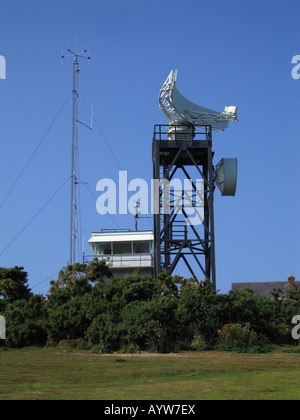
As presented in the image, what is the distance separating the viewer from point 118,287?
32.2 m

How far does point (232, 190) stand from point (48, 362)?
65.6 ft

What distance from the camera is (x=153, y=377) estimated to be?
1798 cm

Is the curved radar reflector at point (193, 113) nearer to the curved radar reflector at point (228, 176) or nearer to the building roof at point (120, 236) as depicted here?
the curved radar reflector at point (228, 176)

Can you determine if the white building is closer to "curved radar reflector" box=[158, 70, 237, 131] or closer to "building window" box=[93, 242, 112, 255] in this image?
"building window" box=[93, 242, 112, 255]

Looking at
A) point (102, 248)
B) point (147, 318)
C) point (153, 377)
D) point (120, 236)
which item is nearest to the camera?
point (153, 377)

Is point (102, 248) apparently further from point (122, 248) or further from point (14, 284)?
point (14, 284)

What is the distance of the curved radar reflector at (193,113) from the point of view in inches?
1566

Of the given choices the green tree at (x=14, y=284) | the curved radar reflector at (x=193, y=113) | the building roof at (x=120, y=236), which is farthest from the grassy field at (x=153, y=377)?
the building roof at (x=120, y=236)

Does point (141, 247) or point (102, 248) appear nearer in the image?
point (102, 248)

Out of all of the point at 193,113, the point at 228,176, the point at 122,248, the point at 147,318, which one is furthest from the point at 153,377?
the point at 122,248

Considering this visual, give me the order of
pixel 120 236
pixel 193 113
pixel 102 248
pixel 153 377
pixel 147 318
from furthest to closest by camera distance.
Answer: pixel 120 236 < pixel 102 248 < pixel 193 113 < pixel 147 318 < pixel 153 377

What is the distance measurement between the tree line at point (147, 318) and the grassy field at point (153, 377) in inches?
71.4

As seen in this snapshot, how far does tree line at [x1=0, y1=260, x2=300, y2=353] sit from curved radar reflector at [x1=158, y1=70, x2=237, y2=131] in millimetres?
11805

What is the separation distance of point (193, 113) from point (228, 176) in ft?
17.2
